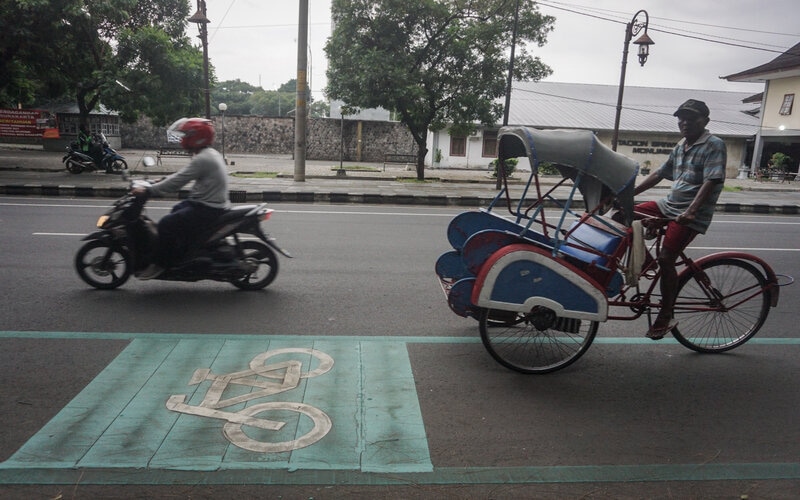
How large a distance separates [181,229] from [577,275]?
3824 millimetres

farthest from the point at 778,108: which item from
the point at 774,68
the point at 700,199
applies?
the point at 700,199

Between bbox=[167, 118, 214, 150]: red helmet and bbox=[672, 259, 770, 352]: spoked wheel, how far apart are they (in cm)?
453

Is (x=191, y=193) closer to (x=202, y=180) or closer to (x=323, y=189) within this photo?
(x=202, y=180)

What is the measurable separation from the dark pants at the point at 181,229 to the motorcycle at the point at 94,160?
47.3ft

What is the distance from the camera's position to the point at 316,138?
1393 inches

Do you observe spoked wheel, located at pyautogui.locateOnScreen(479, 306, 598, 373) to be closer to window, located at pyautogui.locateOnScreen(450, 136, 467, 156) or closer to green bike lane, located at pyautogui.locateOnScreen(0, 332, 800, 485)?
green bike lane, located at pyautogui.locateOnScreen(0, 332, 800, 485)

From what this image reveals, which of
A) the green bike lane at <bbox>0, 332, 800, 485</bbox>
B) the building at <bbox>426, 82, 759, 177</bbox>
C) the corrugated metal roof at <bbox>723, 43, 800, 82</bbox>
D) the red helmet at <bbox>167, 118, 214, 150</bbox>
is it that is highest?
the corrugated metal roof at <bbox>723, 43, 800, 82</bbox>

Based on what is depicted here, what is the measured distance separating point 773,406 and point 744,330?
1.33 metres

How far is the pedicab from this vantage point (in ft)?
13.0

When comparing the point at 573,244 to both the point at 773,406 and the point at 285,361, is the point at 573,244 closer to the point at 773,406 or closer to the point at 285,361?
the point at 773,406

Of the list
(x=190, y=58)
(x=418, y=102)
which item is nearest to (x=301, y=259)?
(x=418, y=102)

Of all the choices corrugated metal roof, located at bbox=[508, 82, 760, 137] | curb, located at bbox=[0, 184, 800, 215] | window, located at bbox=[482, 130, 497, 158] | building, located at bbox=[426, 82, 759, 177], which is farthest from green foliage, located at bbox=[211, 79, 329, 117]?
curb, located at bbox=[0, 184, 800, 215]

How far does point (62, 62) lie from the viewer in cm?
1867

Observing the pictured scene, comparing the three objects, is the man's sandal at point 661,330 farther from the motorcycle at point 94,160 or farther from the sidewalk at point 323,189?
the motorcycle at point 94,160
